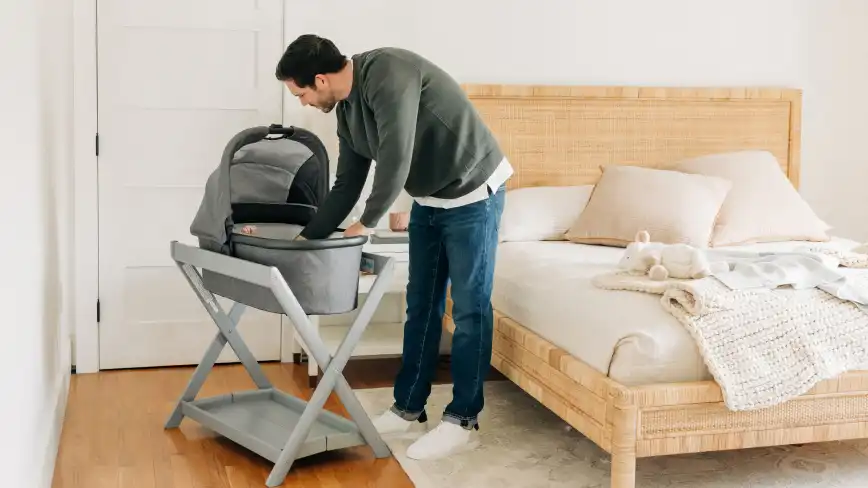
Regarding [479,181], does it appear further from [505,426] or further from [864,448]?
[864,448]

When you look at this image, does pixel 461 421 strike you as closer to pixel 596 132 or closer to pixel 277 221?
pixel 277 221

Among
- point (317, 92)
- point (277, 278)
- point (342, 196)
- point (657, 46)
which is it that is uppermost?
point (657, 46)

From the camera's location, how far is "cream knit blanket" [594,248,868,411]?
105 inches

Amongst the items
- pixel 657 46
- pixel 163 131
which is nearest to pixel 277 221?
pixel 163 131

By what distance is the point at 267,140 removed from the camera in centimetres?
333

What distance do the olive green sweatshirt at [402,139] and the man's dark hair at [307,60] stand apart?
12 centimetres

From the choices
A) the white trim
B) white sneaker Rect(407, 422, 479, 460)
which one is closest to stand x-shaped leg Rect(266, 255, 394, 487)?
white sneaker Rect(407, 422, 479, 460)

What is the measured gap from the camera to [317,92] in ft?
9.60

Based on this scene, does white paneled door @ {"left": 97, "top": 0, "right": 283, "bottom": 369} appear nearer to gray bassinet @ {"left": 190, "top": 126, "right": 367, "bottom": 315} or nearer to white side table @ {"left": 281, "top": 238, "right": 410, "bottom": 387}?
white side table @ {"left": 281, "top": 238, "right": 410, "bottom": 387}

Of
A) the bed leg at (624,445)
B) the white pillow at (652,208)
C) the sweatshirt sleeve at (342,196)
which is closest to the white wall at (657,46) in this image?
the white pillow at (652,208)

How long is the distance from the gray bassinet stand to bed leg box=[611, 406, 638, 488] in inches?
32.6

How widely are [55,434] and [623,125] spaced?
280 cm

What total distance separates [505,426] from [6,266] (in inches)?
75.8

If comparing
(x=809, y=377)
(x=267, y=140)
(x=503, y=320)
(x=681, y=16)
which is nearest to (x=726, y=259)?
(x=809, y=377)
